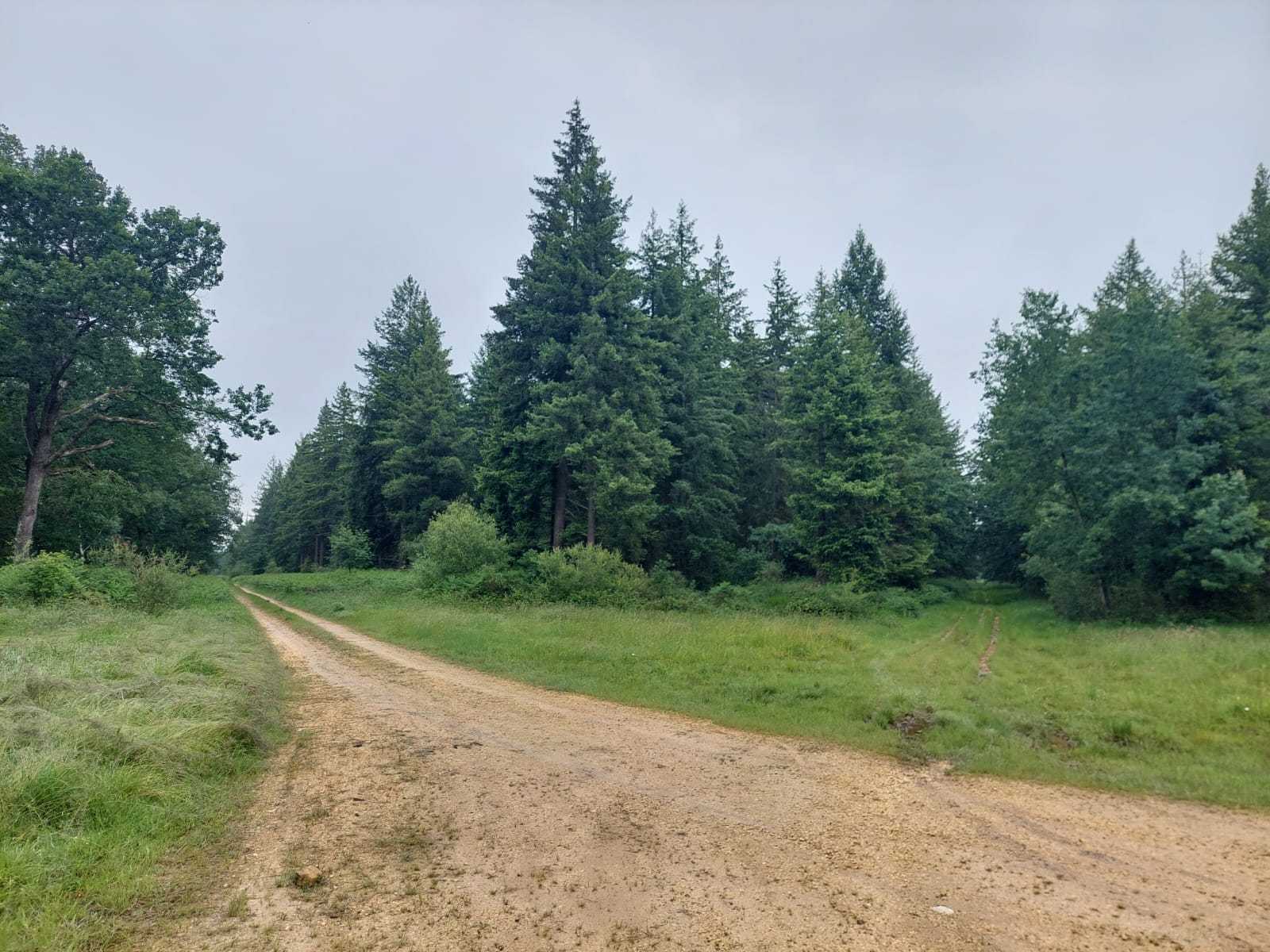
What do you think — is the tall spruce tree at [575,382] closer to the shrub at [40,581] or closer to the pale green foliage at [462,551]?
the pale green foliage at [462,551]

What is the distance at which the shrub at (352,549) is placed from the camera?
49.6 meters

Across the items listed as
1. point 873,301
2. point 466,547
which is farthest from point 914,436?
point 466,547

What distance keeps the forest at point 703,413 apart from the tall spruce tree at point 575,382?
0.41 ft

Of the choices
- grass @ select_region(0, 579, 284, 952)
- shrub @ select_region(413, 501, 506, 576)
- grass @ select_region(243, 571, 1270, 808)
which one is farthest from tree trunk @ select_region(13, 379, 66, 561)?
grass @ select_region(0, 579, 284, 952)

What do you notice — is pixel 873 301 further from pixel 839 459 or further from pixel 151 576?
pixel 151 576

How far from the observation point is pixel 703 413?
106 feet

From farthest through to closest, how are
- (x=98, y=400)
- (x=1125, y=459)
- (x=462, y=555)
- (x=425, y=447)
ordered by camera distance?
1. (x=425, y=447)
2. (x=462, y=555)
3. (x=98, y=400)
4. (x=1125, y=459)

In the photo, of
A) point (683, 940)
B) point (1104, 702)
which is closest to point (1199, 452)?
point (1104, 702)

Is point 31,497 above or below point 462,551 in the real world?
above

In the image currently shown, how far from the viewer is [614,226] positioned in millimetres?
28781

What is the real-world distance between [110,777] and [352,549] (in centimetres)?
4750

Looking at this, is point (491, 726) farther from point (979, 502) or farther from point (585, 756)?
point (979, 502)

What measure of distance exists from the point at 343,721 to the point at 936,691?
30.9 ft

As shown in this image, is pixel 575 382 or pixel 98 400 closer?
pixel 98 400
